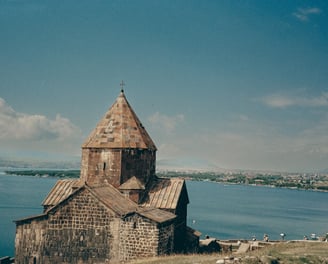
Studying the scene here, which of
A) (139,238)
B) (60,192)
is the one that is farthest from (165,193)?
(60,192)

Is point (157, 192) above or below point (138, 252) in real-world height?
above

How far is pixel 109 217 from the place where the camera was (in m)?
13.9

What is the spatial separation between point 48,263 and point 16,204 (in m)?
46.4

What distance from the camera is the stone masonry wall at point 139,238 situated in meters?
13.6

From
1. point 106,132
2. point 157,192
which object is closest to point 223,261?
point 157,192

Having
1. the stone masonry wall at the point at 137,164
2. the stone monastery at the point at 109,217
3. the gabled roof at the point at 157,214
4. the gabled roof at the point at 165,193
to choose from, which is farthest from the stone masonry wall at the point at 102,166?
the gabled roof at the point at 157,214

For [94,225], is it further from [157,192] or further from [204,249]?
[204,249]

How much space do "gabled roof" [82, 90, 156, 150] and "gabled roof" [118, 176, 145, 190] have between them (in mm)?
1340

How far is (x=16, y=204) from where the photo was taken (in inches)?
2250

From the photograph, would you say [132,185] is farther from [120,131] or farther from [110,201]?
[120,131]

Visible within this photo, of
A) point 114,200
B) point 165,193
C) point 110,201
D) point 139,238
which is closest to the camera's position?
point 139,238

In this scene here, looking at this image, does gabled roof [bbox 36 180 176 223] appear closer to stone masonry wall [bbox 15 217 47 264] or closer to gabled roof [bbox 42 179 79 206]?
gabled roof [bbox 42 179 79 206]

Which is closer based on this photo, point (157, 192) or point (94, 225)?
point (94, 225)

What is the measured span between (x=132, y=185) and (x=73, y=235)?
3055 millimetres
